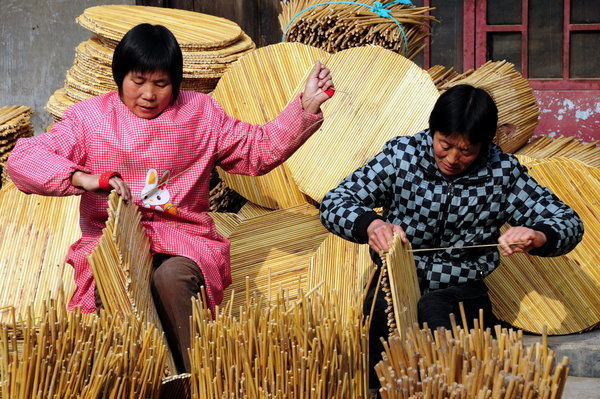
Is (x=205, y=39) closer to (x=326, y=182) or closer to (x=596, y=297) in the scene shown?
(x=326, y=182)

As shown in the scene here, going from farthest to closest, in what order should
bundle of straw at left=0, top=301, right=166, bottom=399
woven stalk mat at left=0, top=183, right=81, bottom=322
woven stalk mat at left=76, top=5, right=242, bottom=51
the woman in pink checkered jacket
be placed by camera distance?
1. woven stalk mat at left=76, top=5, right=242, bottom=51
2. woven stalk mat at left=0, top=183, right=81, bottom=322
3. the woman in pink checkered jacket
4. bundle of straw at left=0, top=301, right=166, bottom=399

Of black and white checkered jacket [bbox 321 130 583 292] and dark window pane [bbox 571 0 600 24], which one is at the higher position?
dark window pane [bbox 571 0 600 24]

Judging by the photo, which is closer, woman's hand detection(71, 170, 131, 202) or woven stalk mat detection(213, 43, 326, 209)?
woman's hand detection(71, 170, 131, 202)

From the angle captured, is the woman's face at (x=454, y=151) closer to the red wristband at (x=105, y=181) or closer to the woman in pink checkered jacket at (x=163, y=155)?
the woman in pink checkered jacket at (x=163, y=155)

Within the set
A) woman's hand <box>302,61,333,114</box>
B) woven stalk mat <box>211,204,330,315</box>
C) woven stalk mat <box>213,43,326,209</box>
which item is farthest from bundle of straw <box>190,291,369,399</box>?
woven stalk mat <box>213,43,326,209</box>

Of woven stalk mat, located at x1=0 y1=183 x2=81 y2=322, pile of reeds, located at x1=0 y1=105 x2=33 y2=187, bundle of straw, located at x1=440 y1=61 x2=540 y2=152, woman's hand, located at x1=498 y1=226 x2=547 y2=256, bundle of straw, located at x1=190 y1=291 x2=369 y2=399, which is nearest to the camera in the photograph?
bundle of straw, located at x1=190 y1=291 x2=369 y2=399

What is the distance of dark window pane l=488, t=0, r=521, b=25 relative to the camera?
5.79 metres

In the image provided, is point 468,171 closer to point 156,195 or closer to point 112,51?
point 156,195

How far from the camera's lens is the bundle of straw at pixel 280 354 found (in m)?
2.44

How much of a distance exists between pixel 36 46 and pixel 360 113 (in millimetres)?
2639

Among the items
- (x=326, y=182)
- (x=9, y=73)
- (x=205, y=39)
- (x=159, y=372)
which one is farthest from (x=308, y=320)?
(x=9, y=73)

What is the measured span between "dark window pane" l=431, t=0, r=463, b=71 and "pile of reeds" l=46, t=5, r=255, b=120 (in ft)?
4.53

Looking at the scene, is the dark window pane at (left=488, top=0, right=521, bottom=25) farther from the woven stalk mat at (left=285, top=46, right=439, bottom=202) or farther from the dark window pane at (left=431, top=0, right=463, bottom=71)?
the woven stalk mat at (left=285, top=46, right=439, bottom=202)

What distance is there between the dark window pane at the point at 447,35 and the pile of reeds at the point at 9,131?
2.51 m
